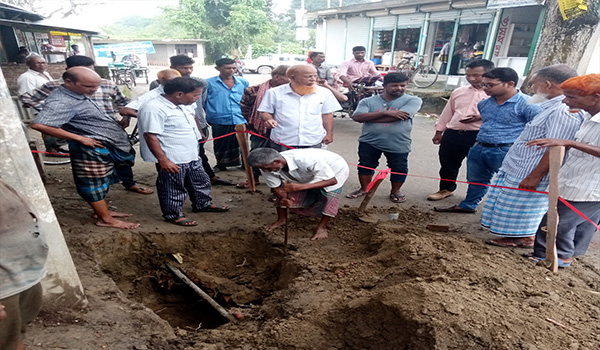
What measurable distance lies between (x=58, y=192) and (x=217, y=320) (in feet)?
8.71

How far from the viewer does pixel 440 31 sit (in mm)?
14633

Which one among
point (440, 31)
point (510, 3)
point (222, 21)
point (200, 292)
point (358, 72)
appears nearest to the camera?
point (200, 292)

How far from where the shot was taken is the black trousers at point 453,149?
4.03 metres

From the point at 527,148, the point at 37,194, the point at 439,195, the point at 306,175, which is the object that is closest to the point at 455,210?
the point at 439,195

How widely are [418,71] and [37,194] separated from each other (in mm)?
14095

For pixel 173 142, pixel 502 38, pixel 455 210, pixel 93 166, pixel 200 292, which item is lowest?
pixel 200 292

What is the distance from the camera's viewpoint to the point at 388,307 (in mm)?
2064

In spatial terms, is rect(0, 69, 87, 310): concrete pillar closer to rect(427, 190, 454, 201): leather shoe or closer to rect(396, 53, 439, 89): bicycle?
rect(427, 190, 454, 201): leather shoe

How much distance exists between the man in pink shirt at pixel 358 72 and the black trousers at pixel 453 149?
4390mm

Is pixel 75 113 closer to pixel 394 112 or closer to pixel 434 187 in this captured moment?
pixel 394 112

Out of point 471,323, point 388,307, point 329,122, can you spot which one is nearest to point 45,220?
point 388,307

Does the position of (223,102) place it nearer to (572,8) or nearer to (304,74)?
(304,74)

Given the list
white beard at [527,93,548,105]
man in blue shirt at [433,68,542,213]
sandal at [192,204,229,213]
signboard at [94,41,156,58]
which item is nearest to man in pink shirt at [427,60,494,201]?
man in blue shirt at [433,68,542,213]

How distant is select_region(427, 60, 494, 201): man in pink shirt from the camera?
154 inches
